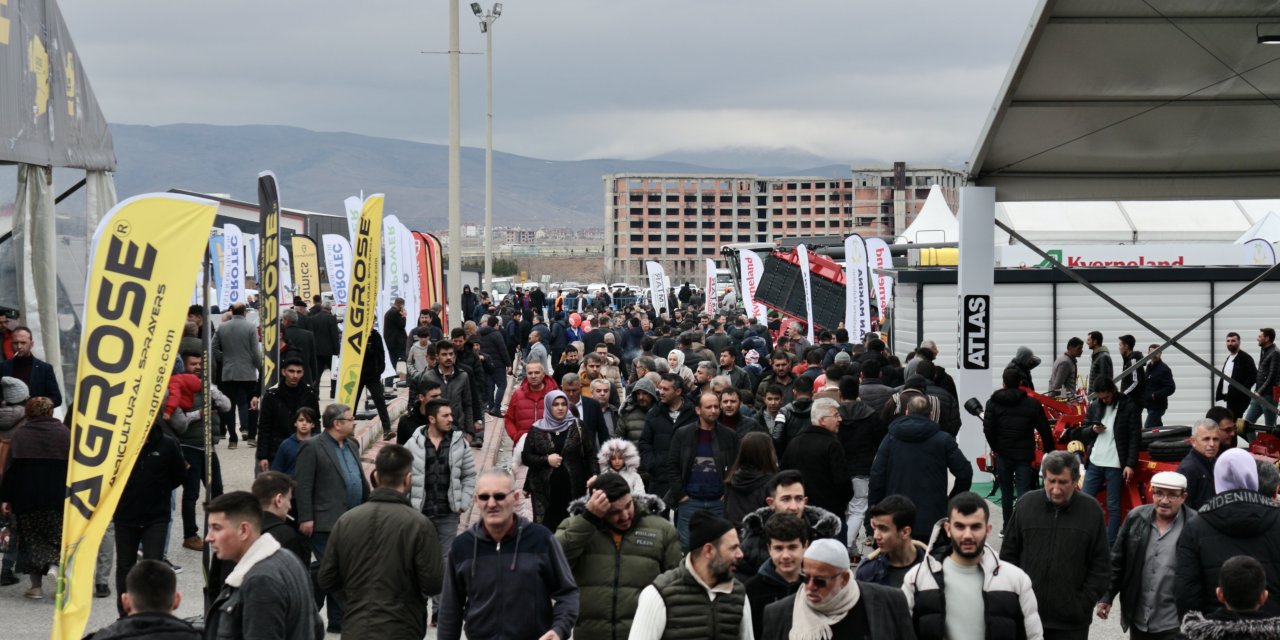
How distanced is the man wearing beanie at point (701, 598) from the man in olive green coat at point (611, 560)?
105 centimetres

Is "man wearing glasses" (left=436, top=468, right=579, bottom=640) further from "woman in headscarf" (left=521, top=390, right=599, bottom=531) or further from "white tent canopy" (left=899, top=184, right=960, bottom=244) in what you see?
"white tent canopy" (left=899, top=184, right=960, bottom=244)

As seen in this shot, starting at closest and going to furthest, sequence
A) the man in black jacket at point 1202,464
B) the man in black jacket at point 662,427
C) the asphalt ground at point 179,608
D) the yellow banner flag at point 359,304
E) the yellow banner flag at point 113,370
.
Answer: the yellow banner flag at point 113,370, the man in black jacket at point 1202,464, the asphalt ground at point 179,608, the man in black jacket at point 662,427, the yellow banner flag at point 359,304

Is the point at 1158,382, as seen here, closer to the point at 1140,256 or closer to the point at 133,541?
the point at 133,541

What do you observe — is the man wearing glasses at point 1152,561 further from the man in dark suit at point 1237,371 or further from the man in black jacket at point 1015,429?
the man in dark suit at point 1237,371

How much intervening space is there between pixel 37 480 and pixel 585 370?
5730 mm

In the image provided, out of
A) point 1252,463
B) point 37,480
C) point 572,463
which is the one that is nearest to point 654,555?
point 1252,463

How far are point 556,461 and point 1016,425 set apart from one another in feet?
14.9

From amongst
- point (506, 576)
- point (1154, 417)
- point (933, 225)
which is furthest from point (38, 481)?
point (933, 225)

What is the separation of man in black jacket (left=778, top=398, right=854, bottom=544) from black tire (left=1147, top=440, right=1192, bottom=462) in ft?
9.76

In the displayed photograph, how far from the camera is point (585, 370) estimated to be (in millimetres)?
14844

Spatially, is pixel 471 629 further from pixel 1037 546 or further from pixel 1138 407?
pixel 1138 407

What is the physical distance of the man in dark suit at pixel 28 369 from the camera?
1311cm

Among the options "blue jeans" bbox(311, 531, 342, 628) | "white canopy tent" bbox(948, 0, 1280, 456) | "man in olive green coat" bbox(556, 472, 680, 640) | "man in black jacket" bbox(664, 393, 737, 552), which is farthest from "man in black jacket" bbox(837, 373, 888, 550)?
"man in olive green coat" bbox(556, 472, 680, 640)

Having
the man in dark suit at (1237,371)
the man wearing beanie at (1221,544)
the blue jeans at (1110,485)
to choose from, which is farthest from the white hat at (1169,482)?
the man in dark suit at (1237,371)
